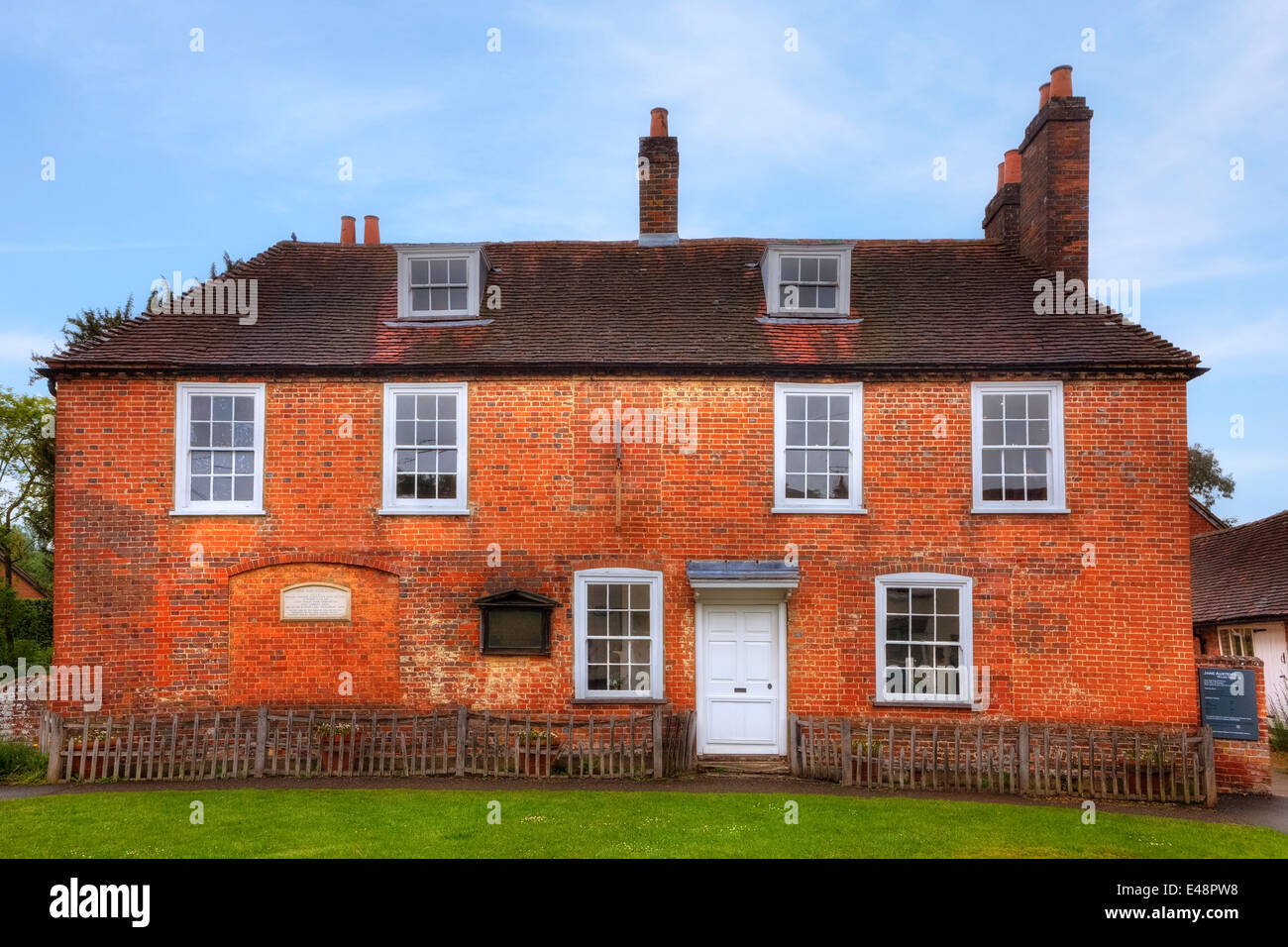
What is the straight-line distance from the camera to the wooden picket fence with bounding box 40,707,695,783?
1355 centimetres

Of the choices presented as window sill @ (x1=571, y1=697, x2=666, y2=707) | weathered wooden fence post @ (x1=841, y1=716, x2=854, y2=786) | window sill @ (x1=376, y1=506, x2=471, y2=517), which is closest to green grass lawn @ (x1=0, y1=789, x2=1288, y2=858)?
weathered wooden fence post @ (x1=841, y1=716, x2=854, y2=786)

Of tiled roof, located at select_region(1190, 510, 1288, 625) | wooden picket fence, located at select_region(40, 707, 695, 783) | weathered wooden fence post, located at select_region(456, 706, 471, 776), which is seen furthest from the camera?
tiled roof, located at select_region(1190, 510, 1288, 625)

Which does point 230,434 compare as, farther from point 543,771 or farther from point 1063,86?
point 1063,86

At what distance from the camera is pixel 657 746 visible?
13656 millimetres

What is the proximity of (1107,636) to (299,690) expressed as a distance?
486 inches

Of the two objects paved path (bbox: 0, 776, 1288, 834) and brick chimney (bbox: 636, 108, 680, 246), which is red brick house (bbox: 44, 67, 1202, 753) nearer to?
paved path (bbox: 0, 776, 1288, 834)

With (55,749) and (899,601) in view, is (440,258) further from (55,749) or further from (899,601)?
(899,601)

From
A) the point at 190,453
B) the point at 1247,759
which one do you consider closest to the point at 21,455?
the point at 190,453

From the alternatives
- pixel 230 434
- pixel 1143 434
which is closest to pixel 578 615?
pixel 230 434

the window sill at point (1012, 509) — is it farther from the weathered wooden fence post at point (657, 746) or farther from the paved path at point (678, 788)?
the weathered wooden fence post at point (657, 746)

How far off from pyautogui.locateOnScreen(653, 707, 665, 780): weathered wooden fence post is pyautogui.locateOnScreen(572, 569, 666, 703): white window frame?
1.53 m

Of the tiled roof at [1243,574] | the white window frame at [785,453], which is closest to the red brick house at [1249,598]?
the tiled roof at [1243,574]

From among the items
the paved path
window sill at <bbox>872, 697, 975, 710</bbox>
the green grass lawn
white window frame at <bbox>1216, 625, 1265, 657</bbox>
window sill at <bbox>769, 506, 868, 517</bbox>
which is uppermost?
window sill at <bbox>769, 506, 868, 517</bbox>

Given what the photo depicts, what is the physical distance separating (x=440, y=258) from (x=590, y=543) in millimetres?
5735
